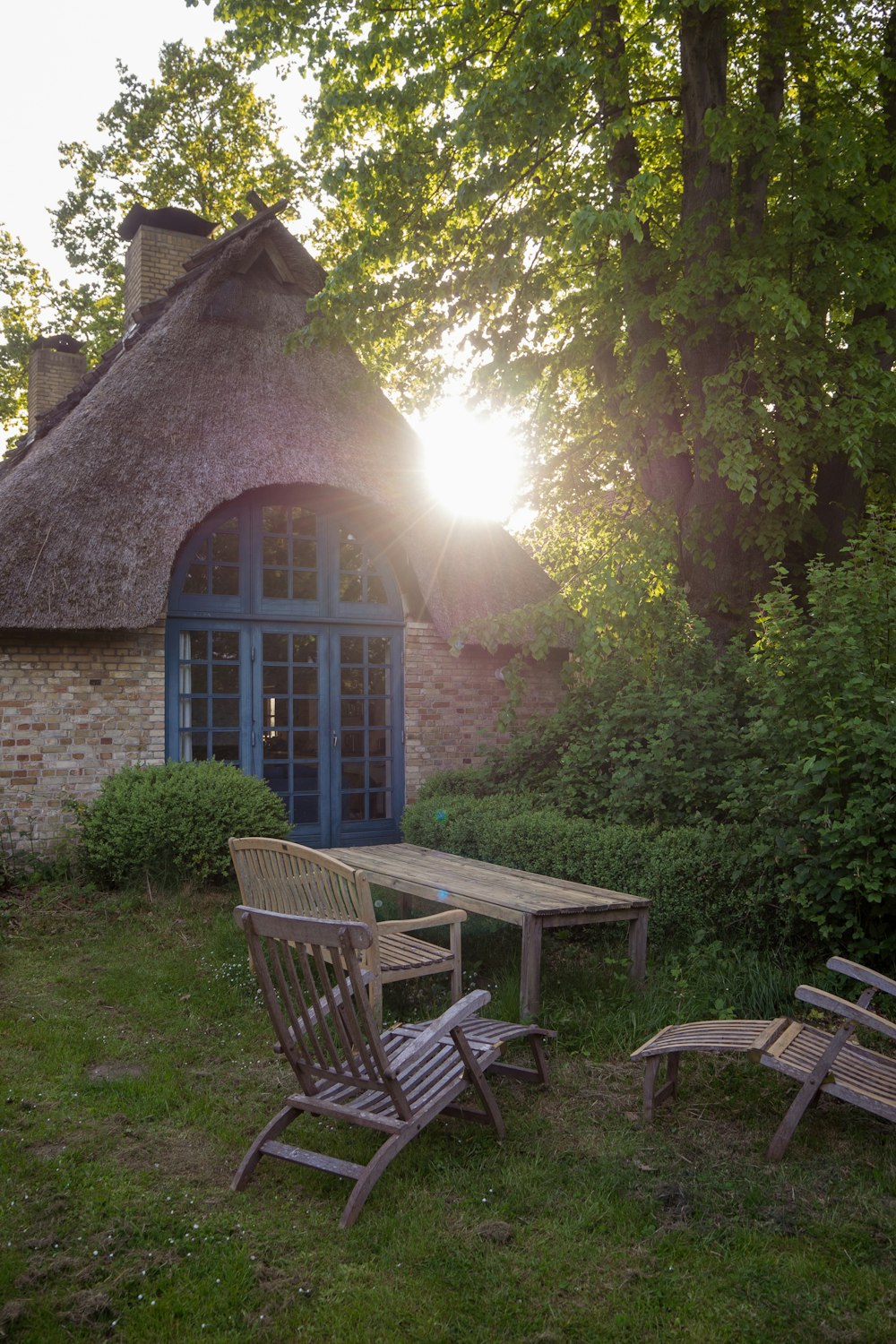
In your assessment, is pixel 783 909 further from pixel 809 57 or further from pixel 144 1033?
pixel 809 57

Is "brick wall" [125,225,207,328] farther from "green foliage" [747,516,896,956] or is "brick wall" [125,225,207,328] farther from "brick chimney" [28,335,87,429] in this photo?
"green foliage" [747,516,896,956]

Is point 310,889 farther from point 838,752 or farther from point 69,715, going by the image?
point 69,715

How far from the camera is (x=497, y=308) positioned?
981cm

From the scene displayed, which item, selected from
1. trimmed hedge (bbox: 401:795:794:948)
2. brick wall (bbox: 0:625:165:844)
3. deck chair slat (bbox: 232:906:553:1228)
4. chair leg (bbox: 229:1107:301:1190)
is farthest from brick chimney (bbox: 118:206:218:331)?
chair leg (bbox: 229:1107:301:1190)

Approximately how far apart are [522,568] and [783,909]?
659cm

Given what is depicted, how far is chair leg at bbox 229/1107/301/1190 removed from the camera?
11.7ft

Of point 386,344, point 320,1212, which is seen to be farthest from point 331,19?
point 320,1212

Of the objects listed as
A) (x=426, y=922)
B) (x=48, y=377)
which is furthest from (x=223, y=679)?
(x=48, y=377)

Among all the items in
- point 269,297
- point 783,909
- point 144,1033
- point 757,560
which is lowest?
point 144,1033

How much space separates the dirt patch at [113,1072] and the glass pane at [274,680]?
5.48 metres

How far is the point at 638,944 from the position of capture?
18.3 feet

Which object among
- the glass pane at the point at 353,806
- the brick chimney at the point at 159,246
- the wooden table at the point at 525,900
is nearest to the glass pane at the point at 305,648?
the glass pane at the point at 353,806

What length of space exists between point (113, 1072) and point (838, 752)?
3.90 meters

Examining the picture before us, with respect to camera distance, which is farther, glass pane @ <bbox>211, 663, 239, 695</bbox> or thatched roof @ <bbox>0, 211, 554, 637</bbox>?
glass pane @ <bbox>211, 663, 239, 695</bbox>
